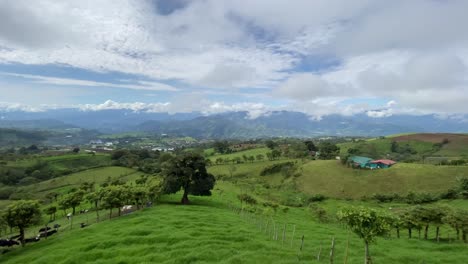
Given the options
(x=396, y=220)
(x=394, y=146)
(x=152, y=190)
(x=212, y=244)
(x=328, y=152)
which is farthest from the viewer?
(x=394, y=146)

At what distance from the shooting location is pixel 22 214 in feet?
116

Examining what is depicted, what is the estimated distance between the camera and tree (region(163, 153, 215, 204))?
176ft

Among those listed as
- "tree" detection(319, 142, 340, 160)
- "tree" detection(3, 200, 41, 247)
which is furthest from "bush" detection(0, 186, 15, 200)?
"tree" detection(319, 142, 340, 160)

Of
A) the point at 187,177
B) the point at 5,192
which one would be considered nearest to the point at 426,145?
the point at 187,177

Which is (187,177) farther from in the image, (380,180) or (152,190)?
(380,180)

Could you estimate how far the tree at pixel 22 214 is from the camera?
34844 millimetres

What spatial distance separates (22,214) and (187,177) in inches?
1086

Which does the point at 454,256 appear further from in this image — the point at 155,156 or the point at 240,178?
the point at 155,156

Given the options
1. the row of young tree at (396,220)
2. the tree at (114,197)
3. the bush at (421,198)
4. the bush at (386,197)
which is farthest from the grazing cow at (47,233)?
the bush at (421,198)

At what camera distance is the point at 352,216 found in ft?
59.6

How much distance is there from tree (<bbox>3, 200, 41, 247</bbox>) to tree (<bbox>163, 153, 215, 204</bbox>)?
2220 cm

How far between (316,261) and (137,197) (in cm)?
3731

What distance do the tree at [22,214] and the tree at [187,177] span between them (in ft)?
72.8

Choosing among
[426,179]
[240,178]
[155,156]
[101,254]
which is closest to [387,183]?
[426,179]
